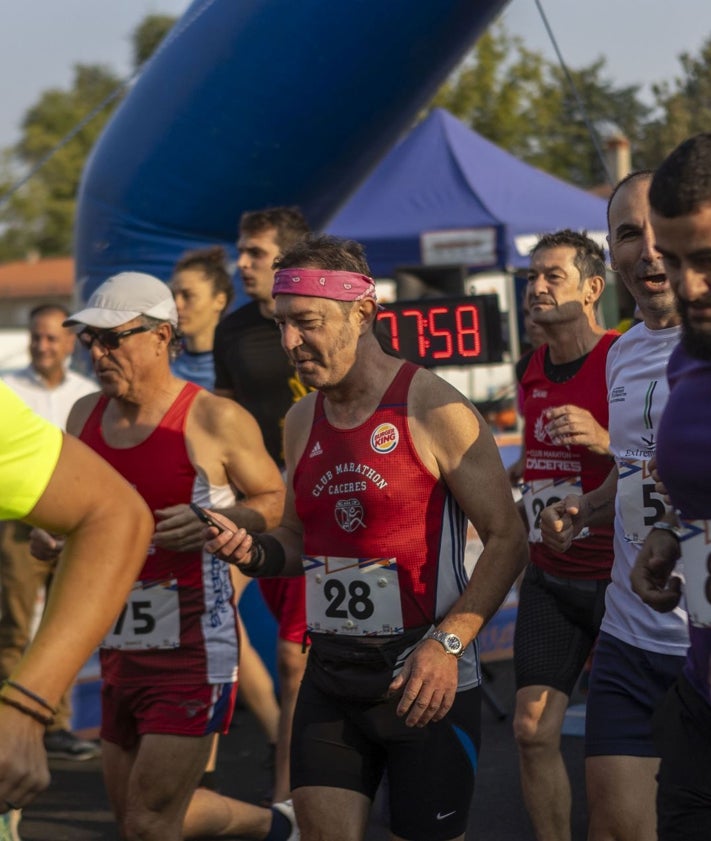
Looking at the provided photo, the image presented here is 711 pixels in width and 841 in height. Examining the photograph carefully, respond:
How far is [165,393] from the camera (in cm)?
445

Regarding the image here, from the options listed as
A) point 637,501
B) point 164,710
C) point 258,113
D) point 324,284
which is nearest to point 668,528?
point 637,501

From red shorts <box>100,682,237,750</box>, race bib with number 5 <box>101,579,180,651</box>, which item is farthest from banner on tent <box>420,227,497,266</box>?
red shorts <box>100,682,237,750</box>

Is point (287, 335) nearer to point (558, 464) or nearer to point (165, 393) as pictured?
point (165, 393)

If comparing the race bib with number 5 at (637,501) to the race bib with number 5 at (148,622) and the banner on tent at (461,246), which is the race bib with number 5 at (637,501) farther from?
the banner on tent at (461,246)

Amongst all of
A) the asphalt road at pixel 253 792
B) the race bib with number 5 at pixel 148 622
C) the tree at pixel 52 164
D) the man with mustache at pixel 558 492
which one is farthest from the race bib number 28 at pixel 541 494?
the tree at pixel 52 164

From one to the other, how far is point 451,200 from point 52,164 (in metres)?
45.7

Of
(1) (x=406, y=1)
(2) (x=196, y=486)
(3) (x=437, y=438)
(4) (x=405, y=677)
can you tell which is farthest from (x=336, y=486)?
(1) (x=406, y=1)

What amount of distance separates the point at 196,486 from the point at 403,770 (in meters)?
1.35

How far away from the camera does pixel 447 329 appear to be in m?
6.47

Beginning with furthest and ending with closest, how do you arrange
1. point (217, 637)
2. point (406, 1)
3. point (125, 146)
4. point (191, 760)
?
point (125, 146)
point (406, 1)
point (217, 637)
point (191, 760)

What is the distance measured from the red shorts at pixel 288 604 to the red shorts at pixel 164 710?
4.53ft

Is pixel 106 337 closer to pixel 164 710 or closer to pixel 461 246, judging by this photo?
pixel 164 710

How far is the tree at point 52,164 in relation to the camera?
188ft

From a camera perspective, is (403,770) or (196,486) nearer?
(403,770)
